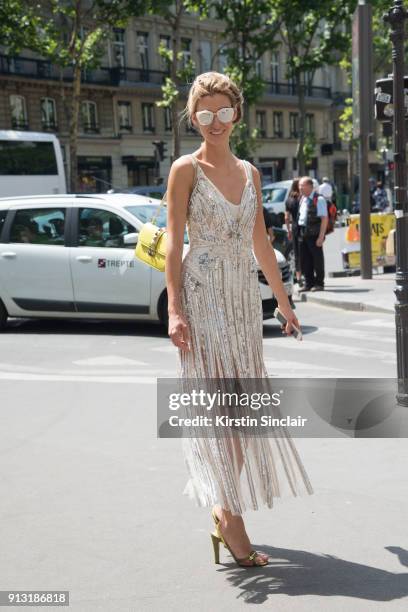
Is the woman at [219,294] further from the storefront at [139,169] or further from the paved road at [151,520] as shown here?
the storefront at [139,169]

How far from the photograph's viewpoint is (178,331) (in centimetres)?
371

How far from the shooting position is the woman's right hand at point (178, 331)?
3.71 metres

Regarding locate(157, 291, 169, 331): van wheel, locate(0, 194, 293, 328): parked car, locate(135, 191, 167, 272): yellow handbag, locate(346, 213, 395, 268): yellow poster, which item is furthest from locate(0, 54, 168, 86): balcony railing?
locate(135, 191, 167, 272): yellow handbag

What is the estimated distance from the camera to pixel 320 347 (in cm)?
945

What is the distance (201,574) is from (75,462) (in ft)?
6.08

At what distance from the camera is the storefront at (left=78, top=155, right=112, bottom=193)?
46156 mm

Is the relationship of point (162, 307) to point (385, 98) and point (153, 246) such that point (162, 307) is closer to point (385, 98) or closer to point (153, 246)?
point (385, 98)

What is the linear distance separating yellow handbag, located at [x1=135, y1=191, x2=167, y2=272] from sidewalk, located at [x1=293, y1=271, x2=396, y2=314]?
7791 millimetres

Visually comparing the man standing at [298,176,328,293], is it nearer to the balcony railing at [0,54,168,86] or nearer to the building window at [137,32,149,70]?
the balcony railing at [0,54,168,86]

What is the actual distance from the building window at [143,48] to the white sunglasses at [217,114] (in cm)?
4866

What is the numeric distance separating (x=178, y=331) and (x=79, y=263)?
7.04 metres

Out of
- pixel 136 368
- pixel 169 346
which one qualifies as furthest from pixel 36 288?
pixel 136 368

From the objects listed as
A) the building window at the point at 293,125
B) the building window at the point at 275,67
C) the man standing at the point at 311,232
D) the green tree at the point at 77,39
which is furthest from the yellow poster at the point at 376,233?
the building window at the point at 293,125

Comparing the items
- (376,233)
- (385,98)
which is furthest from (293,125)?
(385,98)
